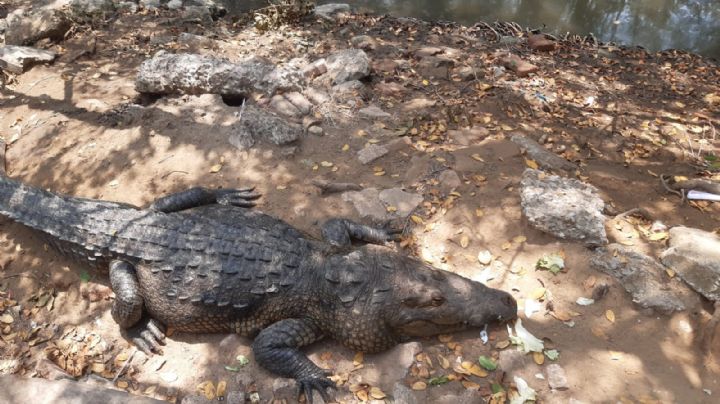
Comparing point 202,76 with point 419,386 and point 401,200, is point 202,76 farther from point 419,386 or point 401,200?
point 419,386

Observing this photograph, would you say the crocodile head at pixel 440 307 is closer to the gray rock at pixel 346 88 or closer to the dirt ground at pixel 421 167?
the dirt ground at pixel 421 167

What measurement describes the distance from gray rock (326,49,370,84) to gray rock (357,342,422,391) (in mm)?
4129

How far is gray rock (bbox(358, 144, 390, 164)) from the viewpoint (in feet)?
17.5

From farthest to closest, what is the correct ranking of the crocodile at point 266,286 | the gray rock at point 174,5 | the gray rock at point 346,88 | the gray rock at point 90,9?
1. the gray rock at point 174,5
2. the gray rock at point 90,9
3. the gray rock at point 346,88
4. the crocodile at point 266,286

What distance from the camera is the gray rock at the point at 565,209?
3959 mm

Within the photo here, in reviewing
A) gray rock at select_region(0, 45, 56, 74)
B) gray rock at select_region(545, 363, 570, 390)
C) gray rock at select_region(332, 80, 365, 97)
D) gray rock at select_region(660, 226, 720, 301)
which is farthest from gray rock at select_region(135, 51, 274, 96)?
gray rock at select_region(660, 226, 720, 301)

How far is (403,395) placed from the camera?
3260 mm

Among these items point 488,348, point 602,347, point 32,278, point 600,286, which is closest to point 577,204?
point 600,286

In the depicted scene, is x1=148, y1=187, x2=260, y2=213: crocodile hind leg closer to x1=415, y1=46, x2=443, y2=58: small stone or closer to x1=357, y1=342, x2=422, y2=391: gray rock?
x1=357, y1=342, x2=422, y2=391: gray rock

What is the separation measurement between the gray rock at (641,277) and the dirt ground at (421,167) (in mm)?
80

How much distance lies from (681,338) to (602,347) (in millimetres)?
562

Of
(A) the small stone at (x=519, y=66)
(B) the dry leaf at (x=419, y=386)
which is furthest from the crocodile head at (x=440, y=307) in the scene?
(A) the small stone at (x=519, y=66)

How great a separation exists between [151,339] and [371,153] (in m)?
2.97

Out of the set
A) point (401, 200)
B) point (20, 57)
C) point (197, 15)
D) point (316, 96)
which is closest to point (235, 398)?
point (401, 200)
